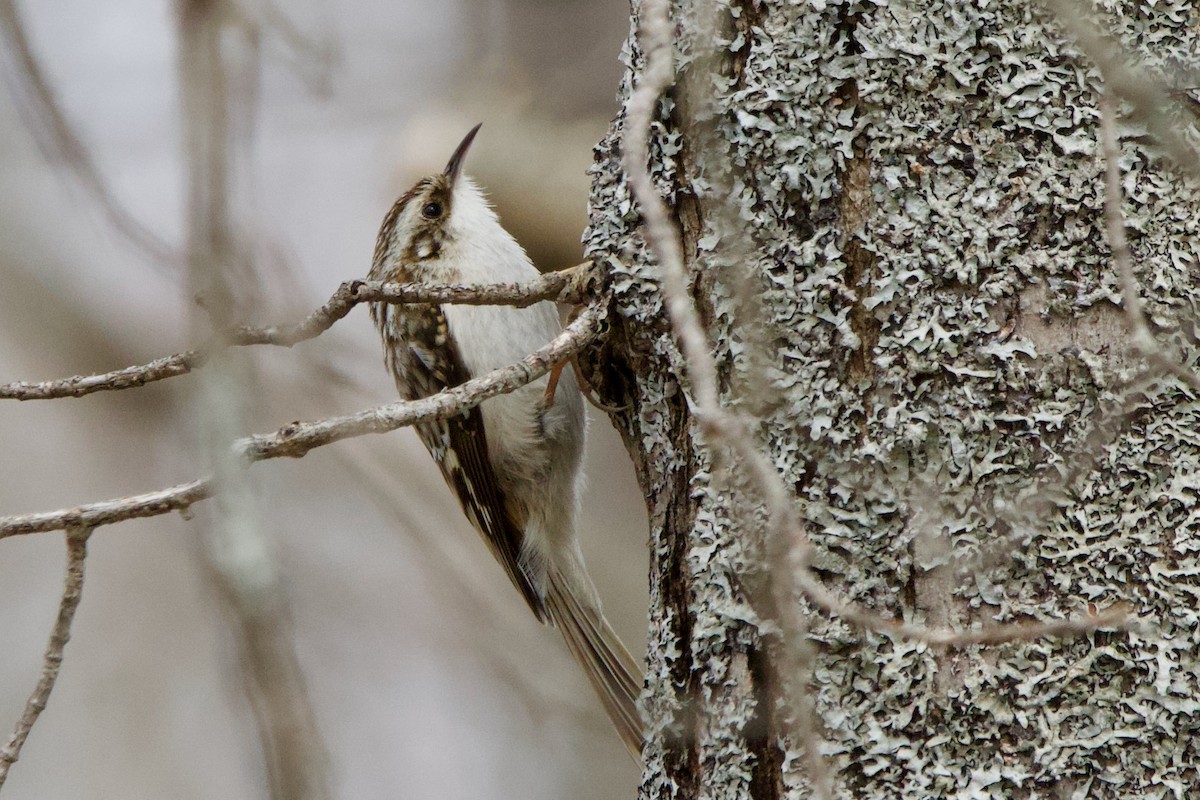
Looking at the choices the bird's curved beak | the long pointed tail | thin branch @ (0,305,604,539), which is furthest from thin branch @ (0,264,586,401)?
the bird's curved beak

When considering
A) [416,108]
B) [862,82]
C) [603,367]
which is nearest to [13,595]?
[416,108]

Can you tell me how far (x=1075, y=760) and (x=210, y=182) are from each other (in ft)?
4.13

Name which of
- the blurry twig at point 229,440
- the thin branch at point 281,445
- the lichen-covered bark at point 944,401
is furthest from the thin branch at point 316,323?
the blurry twig at point 229,440

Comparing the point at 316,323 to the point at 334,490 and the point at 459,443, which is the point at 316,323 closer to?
the point at 459,443

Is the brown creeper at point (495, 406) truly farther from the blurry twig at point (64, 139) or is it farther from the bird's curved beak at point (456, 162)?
the blurry twig at point (64, 139)

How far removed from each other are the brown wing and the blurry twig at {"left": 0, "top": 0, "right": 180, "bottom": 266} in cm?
158

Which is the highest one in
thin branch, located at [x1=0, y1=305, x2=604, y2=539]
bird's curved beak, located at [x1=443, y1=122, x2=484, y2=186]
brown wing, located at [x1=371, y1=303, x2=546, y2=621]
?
bird's curved beak, located at [x1=443, y1=122, x2=484, y2=186]

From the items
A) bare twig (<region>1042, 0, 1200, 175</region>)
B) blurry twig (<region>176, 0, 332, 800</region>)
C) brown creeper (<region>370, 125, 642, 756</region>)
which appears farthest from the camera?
brown creeper (<region>370, 125, 642, 756</region>)

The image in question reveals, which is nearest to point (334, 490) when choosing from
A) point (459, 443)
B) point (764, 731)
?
point (459, 443)

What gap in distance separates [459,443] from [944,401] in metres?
2.04

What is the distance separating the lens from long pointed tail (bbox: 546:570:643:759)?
9.56ft

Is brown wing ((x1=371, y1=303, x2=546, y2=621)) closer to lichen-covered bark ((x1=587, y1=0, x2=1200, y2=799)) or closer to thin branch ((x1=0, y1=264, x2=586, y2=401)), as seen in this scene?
thin branch ((x1=0, y1=264, x2=586, y2=401))

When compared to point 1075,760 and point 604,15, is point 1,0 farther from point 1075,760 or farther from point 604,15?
point 604,15

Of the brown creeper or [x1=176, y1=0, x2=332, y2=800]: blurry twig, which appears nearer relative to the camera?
[x1=176, y1=0, x2=332, y2=800]: blurry twig
